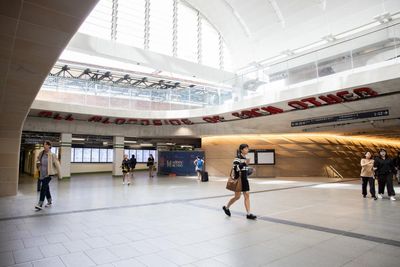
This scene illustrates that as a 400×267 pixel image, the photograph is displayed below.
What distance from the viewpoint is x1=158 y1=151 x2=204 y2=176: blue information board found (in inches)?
884

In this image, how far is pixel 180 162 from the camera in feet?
74.8

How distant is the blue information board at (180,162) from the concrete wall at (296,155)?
172 cm

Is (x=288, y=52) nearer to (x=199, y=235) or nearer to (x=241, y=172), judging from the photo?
(x=241, y=172)

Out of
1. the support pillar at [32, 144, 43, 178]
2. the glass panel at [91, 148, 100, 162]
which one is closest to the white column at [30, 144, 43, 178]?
the support pillar at [32, 144, 43, 178]

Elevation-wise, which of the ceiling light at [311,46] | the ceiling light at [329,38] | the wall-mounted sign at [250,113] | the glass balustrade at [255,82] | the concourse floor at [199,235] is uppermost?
the ceiling light at [311,46]

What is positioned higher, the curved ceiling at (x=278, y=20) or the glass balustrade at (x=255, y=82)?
the curved ceiling at (x=278, y=20)

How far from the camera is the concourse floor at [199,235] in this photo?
384cm

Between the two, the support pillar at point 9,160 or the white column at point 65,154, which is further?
the white column at point 65,154

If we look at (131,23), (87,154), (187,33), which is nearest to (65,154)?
(87,154)

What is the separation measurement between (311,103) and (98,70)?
66.8ft

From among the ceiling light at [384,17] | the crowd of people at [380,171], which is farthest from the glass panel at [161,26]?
the crowd of people at [380,171]

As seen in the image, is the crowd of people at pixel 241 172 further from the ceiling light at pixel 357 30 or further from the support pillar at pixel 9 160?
the ceiling light at pixel 357 30

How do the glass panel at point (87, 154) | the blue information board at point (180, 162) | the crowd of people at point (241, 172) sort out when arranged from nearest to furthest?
the crowd of people at point (241, 172) < the blue information board at point (180, 162) < the glass panel at point (87, 154)

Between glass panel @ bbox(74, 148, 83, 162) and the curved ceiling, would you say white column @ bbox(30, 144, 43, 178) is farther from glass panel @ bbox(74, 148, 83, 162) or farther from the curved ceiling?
the curved ceiling
